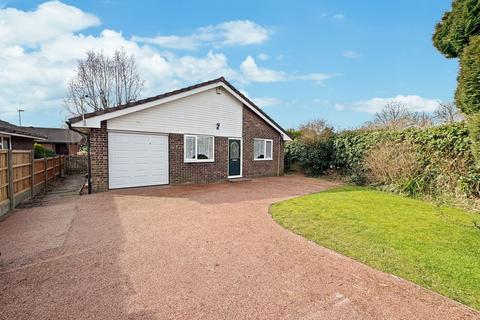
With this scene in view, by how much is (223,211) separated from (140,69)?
76.7 ft

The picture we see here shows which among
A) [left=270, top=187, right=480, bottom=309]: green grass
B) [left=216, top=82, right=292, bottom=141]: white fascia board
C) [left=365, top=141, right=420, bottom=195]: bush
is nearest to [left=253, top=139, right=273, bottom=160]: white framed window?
[left=216, top=82, right=292, bottom=141]: white fascia board

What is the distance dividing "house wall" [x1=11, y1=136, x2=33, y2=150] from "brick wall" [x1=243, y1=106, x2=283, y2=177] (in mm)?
13440

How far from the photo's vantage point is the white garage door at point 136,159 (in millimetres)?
10477

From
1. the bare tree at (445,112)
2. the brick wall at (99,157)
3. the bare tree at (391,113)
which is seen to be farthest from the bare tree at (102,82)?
the bare tree at (445,112)

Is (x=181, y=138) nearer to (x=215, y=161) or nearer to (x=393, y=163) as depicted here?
(x=215, y=161)

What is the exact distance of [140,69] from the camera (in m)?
25.8

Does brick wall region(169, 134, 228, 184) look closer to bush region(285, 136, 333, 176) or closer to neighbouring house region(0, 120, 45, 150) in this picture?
bush region(285, 136, 333, 176)

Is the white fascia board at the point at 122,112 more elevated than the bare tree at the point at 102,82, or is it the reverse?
the bare tree at the point at 102,82

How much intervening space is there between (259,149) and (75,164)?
14.0m

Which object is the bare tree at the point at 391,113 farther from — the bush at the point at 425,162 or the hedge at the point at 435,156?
the bush at the point at 425,162

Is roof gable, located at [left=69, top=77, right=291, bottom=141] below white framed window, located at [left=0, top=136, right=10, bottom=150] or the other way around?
the other way around

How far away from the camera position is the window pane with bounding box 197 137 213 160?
1300 centimetres

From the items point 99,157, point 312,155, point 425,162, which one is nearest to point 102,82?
point 99,157

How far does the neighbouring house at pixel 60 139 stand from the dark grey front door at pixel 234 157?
31168 mm
